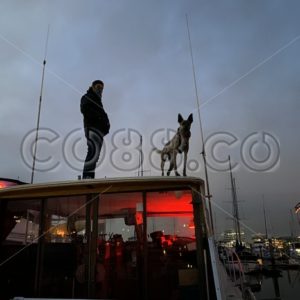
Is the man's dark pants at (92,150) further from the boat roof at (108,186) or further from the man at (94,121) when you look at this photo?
the boat roof at (108,186)

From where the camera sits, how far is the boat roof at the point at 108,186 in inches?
Result: 213

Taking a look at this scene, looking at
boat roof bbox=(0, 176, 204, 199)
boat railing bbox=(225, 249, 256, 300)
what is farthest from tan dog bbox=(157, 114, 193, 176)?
boat railing bbox=(225, 249, 256, 300)

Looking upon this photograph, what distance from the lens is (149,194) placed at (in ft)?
18.3

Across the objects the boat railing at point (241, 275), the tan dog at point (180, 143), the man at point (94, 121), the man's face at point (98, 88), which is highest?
the man's face at point (98, 88)

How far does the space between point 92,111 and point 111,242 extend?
3.43 m

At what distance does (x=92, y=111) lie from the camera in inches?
309

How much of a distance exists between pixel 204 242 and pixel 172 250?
0.51 metres

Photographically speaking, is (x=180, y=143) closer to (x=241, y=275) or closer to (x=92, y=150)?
(x=92, y=150)

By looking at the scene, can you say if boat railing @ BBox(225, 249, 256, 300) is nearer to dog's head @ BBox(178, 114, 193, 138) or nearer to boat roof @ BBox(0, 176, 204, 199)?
boat roof @ BBox(0, 176, 204, 199)

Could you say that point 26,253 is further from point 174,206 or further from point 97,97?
point 97,97

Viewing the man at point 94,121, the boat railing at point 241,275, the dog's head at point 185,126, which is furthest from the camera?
the man at point 94,121

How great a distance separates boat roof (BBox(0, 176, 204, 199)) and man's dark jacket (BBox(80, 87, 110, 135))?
2.48 m

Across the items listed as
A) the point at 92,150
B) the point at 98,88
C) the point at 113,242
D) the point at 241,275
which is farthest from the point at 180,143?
the point at 241,275

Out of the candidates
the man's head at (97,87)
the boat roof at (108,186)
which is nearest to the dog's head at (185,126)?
the boat roof at (108,186)
